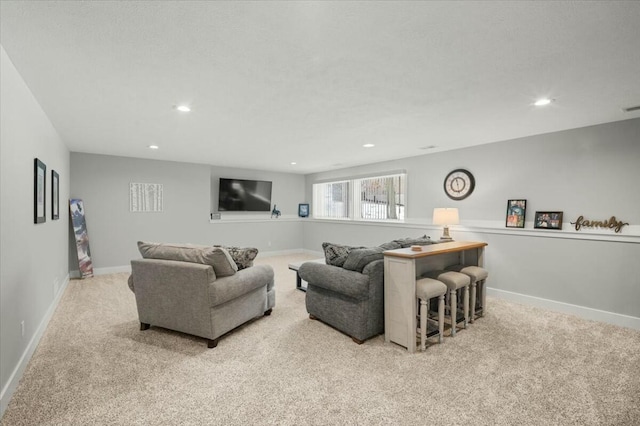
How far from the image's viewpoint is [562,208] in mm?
3812

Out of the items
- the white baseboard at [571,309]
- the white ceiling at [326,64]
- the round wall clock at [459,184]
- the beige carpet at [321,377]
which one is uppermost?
the white ceiling at [326,64]

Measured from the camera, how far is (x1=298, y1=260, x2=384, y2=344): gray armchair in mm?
2770

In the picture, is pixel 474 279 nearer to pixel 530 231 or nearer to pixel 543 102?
pixel 530 231

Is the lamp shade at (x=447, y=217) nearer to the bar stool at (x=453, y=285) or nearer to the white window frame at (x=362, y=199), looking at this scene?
the white window frame at (x=362, y=199)

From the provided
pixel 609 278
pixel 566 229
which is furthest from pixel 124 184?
pixel 609 278

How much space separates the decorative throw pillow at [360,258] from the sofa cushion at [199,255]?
3.76 ft

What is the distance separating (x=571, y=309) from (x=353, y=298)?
2.93 meters

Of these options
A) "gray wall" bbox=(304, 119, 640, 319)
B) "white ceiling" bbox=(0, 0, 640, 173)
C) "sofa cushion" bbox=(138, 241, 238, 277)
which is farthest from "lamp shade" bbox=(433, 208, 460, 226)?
"sofa cushion" bbox=(138, 241, 238, 277)

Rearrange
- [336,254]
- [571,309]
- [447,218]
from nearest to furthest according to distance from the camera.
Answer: [336,254] < [571,309] < [447,218]

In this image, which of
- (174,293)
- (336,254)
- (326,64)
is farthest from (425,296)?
(174,293)

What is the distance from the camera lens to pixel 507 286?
4258mm

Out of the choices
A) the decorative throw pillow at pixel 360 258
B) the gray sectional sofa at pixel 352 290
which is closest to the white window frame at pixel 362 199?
the gray sectional sofa at pixel 352 290

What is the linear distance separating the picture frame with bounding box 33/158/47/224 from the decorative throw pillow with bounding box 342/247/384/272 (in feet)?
9.42

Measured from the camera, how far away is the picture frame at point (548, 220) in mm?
3801
